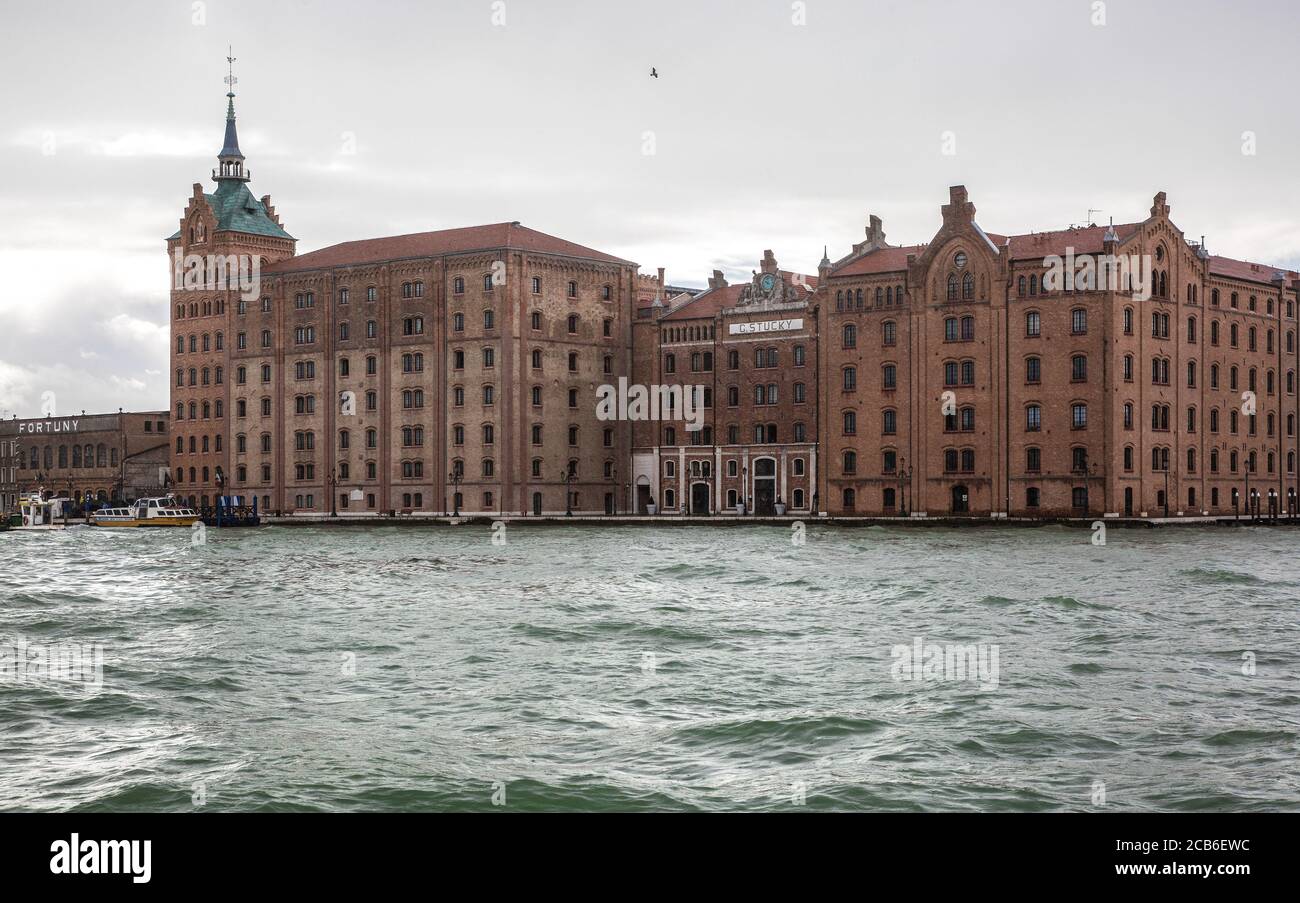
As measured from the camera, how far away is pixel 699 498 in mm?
82750

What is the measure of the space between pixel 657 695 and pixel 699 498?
215 ft

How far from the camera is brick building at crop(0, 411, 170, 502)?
4075 inches

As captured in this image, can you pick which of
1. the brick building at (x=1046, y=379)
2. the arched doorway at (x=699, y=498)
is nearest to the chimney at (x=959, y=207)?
the brick building at (x=1046, y=379)

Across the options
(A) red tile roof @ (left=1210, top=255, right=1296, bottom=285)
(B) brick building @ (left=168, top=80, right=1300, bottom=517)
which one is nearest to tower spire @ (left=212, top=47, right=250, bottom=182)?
(B) brick building @ (left=168, top=80, right=1300, bottom=517)

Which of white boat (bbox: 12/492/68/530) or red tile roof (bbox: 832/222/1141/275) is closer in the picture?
red tile roof (bbox: 832/222/1141/275)

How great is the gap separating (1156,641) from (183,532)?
212 ft

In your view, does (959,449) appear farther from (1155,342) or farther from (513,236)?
(513,236)

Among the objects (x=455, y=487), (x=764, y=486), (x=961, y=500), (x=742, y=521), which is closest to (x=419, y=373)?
(x=455, y=487)

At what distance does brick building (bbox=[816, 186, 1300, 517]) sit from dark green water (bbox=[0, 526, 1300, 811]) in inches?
1273

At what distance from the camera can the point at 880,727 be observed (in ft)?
48.6

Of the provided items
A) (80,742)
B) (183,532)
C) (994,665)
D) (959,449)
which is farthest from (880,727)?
(183,532)

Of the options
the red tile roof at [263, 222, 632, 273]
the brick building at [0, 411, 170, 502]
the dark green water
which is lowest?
the dark green water

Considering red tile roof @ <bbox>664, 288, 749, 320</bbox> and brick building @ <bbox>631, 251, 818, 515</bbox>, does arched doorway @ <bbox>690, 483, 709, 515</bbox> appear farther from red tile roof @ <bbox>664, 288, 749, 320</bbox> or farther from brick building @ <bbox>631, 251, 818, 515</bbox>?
red tile roof @ <bbox>664, 288, 749, 320</bbox>

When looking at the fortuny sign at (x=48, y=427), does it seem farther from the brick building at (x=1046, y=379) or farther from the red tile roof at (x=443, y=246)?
the brick building at (x=1046, y=379)
